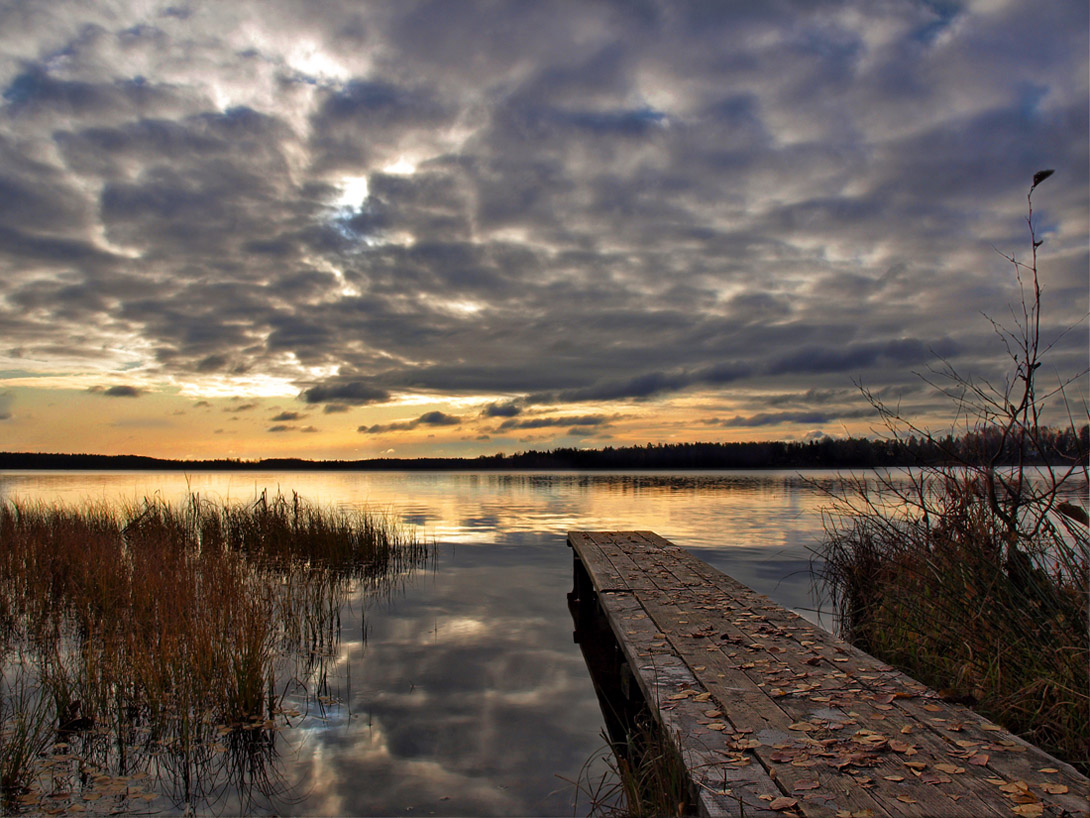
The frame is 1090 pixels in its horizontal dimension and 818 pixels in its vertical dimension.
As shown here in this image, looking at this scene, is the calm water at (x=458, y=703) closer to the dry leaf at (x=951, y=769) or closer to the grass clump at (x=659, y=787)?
the grass clump at (x=659, y=787)

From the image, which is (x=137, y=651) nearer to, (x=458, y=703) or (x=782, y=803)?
(x=458, y=703)

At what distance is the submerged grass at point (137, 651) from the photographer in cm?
543

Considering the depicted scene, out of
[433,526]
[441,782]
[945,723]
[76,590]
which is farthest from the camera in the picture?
[433,526]

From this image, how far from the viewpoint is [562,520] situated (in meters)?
26.9

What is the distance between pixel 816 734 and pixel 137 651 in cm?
606

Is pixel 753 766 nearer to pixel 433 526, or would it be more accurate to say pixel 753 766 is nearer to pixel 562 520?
pixel 433 526

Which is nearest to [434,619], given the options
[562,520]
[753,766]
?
[753,766]

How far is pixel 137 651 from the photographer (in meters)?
6.48

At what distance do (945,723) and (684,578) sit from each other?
480cm

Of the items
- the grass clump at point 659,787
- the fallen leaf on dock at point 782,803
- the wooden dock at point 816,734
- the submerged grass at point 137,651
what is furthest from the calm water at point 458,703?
the fallen leaf on dock at point 782,803

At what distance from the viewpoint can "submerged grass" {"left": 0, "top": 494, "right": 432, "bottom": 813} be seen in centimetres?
543

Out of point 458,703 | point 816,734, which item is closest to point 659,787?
point 816,734

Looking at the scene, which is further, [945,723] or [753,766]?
[945,723]

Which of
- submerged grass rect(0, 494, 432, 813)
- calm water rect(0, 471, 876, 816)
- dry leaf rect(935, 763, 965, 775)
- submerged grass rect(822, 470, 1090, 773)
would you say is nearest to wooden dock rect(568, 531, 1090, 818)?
dry leaf rect(935, 763, 965, 775)
